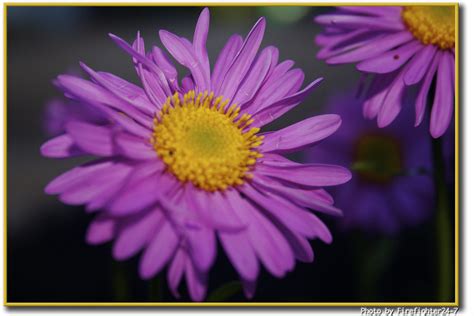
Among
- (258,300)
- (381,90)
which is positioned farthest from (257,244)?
(258,300)

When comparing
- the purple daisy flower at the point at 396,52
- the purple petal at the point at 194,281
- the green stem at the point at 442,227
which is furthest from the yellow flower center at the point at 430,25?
the purple petal at the point at 194,281

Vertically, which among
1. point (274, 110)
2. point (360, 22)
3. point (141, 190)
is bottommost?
point (141, 190)

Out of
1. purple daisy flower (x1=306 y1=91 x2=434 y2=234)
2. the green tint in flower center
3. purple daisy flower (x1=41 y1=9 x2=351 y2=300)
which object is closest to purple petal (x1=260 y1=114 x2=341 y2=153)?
purple daisy flower (x1=41 y1=9 x2=351 y2=300)

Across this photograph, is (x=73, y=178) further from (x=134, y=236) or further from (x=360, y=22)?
(x=360, y=22)

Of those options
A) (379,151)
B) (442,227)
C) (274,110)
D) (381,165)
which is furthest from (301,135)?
(379,151)

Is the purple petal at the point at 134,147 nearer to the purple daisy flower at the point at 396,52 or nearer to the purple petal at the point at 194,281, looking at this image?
the purple petal at the point at 194,281

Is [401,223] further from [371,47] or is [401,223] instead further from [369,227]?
[371,47]

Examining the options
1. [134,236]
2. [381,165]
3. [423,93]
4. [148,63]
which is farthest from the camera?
[381,165]
